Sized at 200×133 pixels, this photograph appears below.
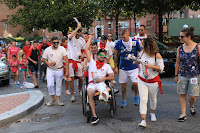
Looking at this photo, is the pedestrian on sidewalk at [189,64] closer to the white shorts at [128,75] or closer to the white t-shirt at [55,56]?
the white shorts at [128,75]

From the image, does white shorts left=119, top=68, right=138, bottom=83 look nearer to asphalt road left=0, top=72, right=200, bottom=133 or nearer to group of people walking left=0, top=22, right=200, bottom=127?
group of people walking left=0, top=22, right=200, bottom=127

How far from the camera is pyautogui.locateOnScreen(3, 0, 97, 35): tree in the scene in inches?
1008

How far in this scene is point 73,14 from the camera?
1027 inches

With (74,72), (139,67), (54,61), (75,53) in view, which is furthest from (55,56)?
(139,67)

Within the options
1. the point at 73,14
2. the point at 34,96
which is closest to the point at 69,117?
the point at 34,96

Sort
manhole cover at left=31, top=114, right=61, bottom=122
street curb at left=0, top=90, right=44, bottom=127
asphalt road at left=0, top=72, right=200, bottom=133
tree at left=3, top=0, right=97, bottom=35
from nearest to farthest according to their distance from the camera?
asphalt road at left=0, top=72, right=200, bottom=133
street curb at left=0, top=90, right=44, bottom=127
manhole cover at left=31, top=114, right=61, bottom=122
tree at left=3, top=0, right=97, bottom=35

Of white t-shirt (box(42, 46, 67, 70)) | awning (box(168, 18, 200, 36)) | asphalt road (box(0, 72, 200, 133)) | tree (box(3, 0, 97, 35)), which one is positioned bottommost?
asphalt road (box(0, 72, 200, 133))

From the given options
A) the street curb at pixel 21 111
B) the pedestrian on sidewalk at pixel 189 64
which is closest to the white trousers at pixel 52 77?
the street curb at pixel 21 111

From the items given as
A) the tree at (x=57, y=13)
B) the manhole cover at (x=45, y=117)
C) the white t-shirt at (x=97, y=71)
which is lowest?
the manhole cover at (x=45, y=117)

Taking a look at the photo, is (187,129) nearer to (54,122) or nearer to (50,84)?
(54,122)

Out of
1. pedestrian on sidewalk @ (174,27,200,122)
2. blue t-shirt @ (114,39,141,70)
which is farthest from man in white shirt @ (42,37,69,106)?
pedestrian on sidewalk @ (174,27,200,122)

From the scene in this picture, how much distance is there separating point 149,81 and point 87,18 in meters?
22.7

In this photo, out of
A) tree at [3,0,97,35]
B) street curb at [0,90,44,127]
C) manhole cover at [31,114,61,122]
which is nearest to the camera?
street curb at [0,90,44,127]

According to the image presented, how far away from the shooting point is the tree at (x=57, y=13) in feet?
84.0
